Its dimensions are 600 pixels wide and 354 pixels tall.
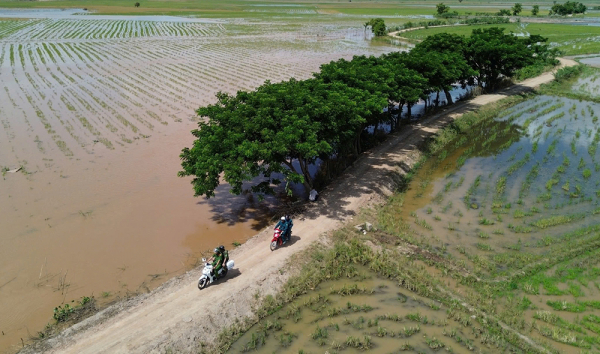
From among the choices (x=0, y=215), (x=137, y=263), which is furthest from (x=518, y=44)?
(x=0, y=215)

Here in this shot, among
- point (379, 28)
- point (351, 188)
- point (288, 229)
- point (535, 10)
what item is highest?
point (535, 10)

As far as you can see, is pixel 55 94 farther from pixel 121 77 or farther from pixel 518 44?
pixel 518 44

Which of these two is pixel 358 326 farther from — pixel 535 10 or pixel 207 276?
pixel 535 10

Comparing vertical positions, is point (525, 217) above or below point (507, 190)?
below

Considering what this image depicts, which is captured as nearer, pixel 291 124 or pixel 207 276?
pixel 207 276

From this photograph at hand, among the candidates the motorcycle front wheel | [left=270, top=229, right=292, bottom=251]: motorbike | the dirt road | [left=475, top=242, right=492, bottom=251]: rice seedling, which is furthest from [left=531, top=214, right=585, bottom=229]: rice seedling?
the motorcycle front wheel

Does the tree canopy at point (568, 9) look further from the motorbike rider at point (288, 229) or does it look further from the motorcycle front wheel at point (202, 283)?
the motorcycle front wheel at point (202, 283)

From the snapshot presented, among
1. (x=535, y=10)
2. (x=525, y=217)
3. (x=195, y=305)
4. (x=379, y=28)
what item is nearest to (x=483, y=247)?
(x=525, y=217)
